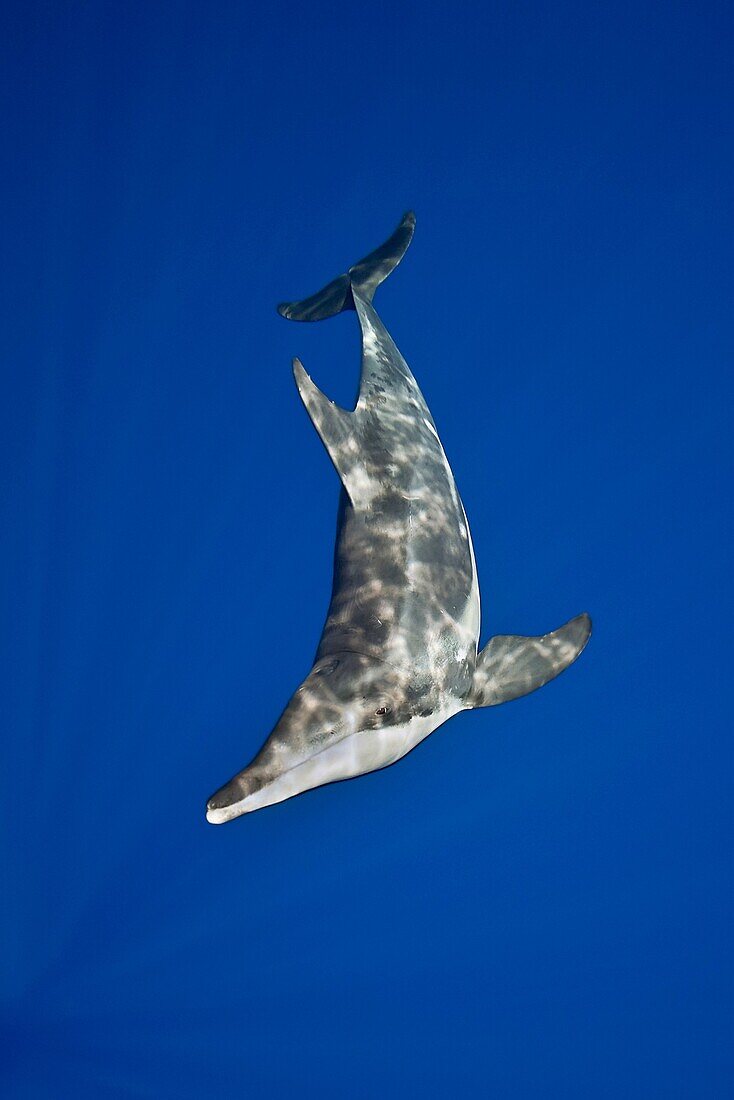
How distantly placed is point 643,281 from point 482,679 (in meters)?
6.43

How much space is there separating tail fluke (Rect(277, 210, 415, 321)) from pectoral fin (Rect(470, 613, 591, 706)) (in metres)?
4.18

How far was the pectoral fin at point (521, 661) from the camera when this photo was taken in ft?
21.3

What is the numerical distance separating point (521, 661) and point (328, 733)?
2129 millimetres

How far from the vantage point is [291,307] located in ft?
31.9

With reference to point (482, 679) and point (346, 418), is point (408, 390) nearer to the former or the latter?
point (346, 418)

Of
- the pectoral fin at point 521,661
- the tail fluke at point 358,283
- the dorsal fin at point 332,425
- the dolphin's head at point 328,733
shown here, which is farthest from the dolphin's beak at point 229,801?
the tail fluke at point 358,283

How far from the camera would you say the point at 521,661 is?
267 inches

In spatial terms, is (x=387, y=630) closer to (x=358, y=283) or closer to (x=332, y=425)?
(x=332, y=425)

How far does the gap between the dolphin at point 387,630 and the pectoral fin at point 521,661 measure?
0.03 feet

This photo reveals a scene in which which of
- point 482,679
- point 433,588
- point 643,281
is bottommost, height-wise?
point 482,679

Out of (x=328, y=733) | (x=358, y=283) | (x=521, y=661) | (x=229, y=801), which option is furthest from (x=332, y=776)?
(x=358, y=283)

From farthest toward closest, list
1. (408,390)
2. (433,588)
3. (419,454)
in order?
(408,390)
(419,454)
(433,588)

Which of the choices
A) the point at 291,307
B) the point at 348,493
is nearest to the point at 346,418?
the point at 348,493

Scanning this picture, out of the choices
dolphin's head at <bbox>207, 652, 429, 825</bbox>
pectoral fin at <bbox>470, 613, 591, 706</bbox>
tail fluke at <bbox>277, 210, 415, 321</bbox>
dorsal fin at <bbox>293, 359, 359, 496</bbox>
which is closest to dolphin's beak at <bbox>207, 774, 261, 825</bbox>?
dolphin's head at <bbox>207, 652, 429, 825</bbox>
